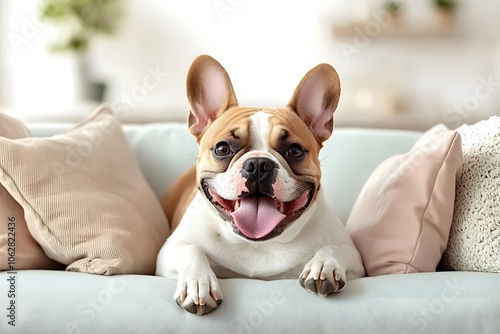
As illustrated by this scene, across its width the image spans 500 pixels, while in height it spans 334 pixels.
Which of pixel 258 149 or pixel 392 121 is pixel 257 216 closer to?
pixel 258 149

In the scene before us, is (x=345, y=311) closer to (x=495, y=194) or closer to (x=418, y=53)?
(x=495, y=194)

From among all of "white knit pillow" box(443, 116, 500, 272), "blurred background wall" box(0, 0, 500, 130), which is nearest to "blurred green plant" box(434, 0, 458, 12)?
"blurred background wall" box(0, 0, 500, 130)

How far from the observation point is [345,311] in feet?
4.91

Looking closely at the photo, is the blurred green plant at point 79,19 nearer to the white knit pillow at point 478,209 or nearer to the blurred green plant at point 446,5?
the blurred green plant at point 446,5

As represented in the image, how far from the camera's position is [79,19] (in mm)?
4617

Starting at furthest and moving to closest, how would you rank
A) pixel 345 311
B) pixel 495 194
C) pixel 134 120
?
pixel 134 120 → pixel 495 194 → pixel 345 311

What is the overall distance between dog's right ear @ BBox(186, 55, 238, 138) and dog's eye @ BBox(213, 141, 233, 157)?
176 mm

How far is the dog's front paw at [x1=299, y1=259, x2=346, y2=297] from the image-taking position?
1528 mm

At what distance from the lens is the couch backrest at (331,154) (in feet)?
7.54

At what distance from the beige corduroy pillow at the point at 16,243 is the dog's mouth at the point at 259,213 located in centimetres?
53

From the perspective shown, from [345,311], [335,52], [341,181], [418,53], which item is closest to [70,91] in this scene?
[335,52]

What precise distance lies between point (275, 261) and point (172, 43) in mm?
3374

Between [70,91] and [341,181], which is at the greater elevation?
[341,181]

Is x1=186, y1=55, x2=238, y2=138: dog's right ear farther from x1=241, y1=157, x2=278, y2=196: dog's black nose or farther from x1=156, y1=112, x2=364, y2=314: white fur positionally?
x1=241, y1=157, x2=278, y2=196: dog's black nose
